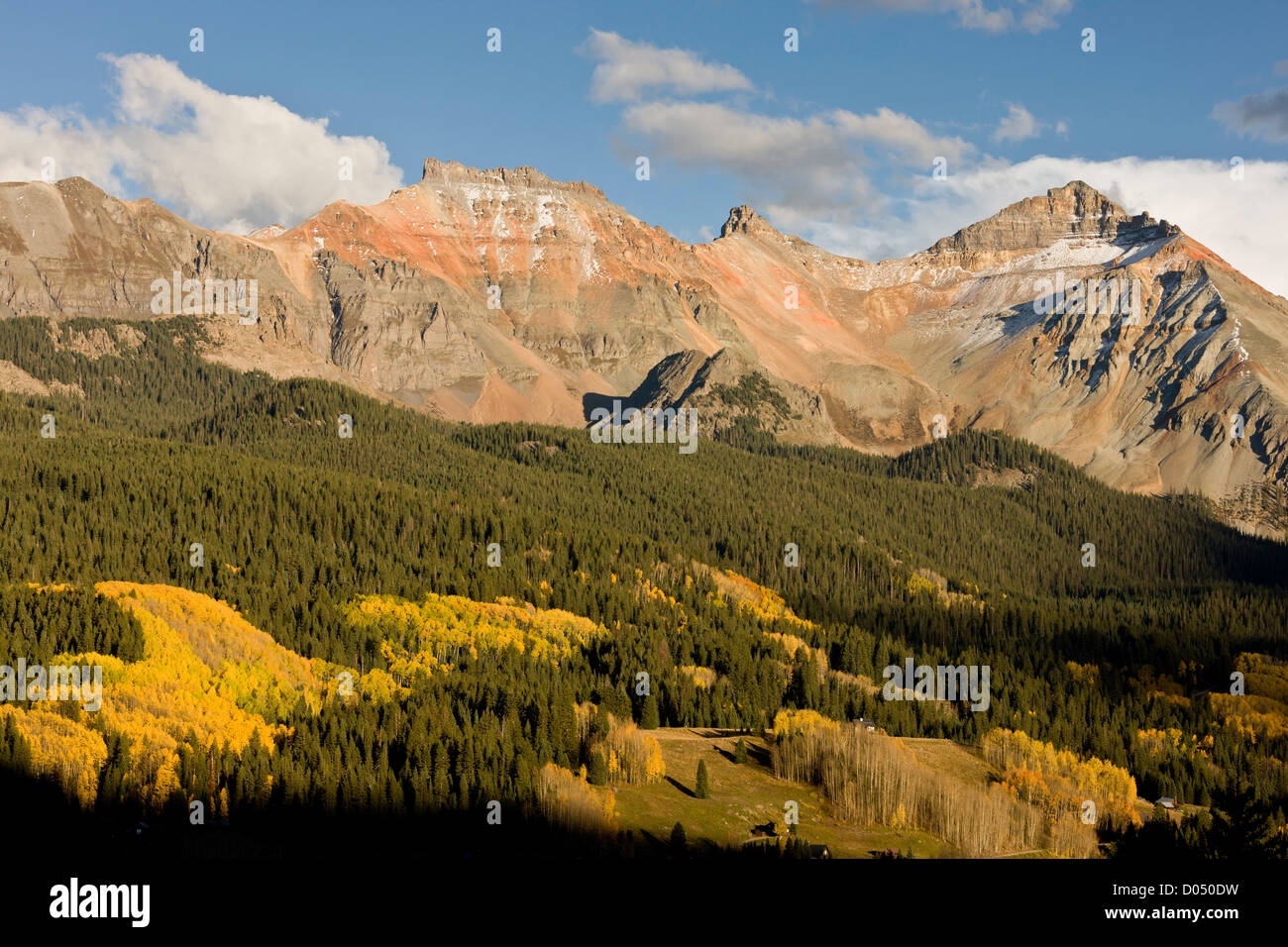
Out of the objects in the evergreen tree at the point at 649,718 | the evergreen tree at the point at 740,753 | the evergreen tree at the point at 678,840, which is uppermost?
the evergreen tree at the point at 649,718

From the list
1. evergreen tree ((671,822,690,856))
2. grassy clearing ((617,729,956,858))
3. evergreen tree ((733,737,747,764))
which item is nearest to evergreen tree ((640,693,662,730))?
evergreen tree ((733,737,747,764))

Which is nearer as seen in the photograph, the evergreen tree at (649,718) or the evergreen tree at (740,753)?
the evergreen tree at (740,753)

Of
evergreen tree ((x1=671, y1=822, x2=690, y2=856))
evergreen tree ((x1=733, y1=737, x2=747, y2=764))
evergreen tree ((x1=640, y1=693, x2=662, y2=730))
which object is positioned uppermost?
evergreen tree ((x1=640, y1=693, x2=662, y2=730))

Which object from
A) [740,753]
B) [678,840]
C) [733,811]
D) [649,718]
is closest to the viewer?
[678,840]

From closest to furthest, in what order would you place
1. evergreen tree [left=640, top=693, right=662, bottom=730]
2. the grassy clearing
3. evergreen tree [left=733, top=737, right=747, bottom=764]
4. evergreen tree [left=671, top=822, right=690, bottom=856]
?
evergreen tree [left=671, top=822, right=690, bottom=856], the grassy clearing, evergreen tree [left=733, top=737, right=747, bottom=764], evergreen tree [left=640, top=693, right=662, bottom=730]

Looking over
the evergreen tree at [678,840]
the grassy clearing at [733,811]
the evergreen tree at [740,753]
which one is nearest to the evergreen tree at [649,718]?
the evergreen tree at [740,753]

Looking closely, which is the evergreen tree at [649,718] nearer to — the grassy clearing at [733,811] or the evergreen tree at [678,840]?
the grassy clearing at [733,811]

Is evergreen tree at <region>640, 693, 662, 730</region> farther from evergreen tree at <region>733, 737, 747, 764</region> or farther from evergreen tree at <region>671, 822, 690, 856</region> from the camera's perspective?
evergreen tree at <region>671, 822, 690, 856</region>

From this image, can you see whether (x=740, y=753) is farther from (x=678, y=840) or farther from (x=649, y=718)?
(x=678, y=840)

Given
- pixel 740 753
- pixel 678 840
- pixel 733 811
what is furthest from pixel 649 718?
pixel 678 840

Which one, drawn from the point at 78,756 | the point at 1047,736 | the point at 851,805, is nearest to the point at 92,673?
the point at 78,756
